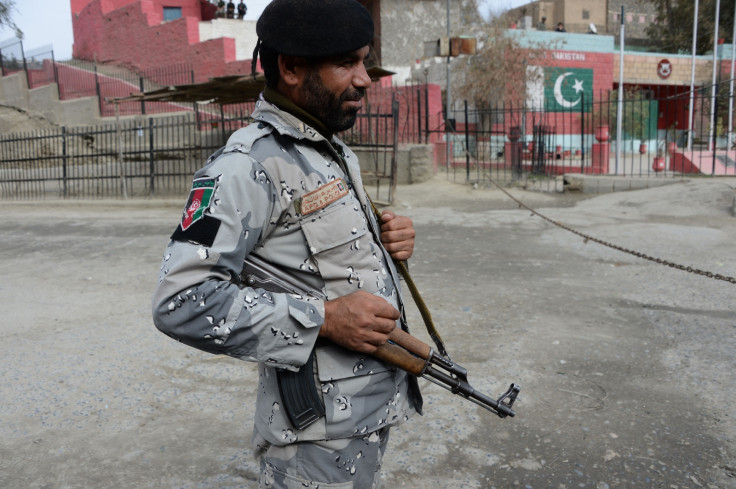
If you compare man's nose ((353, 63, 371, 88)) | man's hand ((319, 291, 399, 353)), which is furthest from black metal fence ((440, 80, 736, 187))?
man's hand ((319, 291, 399, 353))

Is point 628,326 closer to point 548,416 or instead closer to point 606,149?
point 548,416

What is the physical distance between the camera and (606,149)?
57.2 feet

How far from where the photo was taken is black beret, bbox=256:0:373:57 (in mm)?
1273

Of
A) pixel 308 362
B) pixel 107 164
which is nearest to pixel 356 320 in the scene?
pixel 308 362

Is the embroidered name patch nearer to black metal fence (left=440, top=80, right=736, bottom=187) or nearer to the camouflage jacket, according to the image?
the camouflage jacket

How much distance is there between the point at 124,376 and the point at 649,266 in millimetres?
5125

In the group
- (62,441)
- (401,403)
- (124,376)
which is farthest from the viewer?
(124,376)

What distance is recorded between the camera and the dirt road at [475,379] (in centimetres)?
271

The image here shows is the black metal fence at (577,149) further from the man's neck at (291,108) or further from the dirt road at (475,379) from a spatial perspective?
the man's neck at (291,108)

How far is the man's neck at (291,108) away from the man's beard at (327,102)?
0.02 meters

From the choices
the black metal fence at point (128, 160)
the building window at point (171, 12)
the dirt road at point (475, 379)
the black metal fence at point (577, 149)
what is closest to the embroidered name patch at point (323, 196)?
the dirt road at point (475, 379)

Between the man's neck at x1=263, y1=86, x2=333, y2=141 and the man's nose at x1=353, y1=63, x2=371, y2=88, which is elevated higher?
the man's nose at x1=353, y1=63, x2=371, y2=88

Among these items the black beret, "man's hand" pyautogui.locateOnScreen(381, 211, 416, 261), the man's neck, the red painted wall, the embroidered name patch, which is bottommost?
"man's hand" pyautogui.locateOnScreen(381, 211, 416, 261)

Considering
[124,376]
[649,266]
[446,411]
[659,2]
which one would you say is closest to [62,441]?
[124,376]
